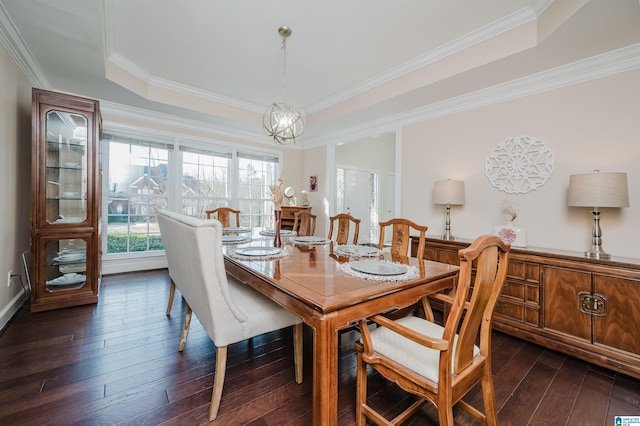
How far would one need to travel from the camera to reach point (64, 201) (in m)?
2.83

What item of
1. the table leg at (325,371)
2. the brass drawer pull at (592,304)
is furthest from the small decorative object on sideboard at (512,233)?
the table leg at (325,371)

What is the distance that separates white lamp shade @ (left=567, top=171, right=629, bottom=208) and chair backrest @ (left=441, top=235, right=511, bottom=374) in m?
1.51

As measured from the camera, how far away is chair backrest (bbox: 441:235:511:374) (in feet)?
3.05

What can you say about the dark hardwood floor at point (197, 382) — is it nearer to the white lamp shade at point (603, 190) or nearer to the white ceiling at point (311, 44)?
the white lamp shade at point (603, 190)

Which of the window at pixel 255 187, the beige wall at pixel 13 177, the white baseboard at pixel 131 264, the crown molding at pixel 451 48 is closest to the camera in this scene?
the crown molding at pixel 451 48

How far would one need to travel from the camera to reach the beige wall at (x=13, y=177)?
2.26m

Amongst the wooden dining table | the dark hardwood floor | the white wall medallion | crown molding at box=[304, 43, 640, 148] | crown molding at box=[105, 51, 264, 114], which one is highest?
crown molding at box=[105, 51, 264, 114]

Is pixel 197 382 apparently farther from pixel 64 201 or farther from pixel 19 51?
pixel 19 51

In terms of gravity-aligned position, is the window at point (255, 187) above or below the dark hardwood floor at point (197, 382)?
above

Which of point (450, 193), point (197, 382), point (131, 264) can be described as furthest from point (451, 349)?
point (131, 264)

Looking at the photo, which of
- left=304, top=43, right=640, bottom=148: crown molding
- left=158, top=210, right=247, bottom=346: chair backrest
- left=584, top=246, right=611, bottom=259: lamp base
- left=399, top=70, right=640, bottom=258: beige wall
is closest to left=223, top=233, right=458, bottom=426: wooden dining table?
left=158, top=210, right=247, bottom=346: chair backrest

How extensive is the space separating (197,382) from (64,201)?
2.59 meters

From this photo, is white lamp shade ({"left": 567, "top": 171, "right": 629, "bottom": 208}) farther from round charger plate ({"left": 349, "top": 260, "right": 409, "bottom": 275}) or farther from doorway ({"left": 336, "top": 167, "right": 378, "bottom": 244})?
doorway ({"left": 336, "top": 167, "right": 378, "bottom": 244})

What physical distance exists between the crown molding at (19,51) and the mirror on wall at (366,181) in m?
4.68
